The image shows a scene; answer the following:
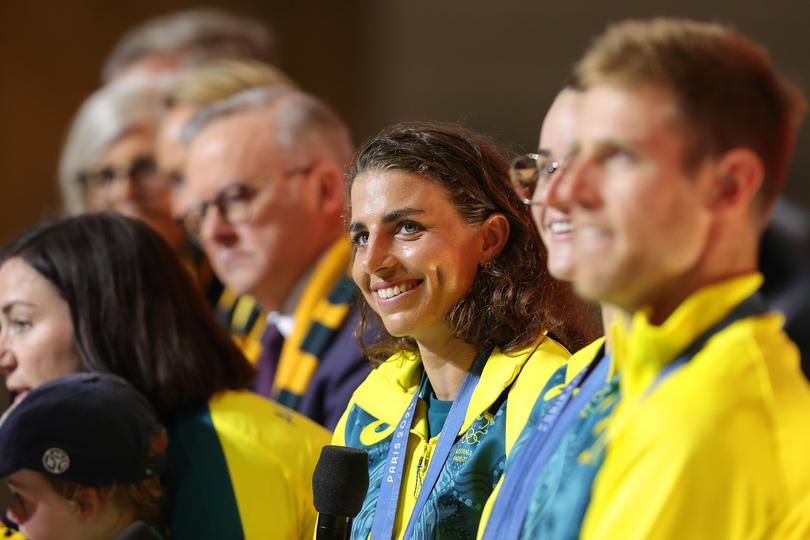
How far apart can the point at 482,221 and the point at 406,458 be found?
0.42 metres

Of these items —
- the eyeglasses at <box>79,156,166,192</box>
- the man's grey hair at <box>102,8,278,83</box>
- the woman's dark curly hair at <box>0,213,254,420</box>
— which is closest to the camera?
the woman's dark curly hair at <box>0,213,254,420</box>

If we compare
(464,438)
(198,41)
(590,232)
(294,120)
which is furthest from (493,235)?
(198,41)

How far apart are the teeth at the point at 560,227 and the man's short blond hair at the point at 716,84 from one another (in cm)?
19

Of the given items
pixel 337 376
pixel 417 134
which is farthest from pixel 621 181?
pixel 337 376

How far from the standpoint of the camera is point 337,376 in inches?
124

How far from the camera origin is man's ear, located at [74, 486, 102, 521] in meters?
2.32

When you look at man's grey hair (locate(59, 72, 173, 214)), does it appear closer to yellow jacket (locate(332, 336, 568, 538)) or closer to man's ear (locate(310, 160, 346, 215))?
man's ear (locate(310, 160, 346, 215))

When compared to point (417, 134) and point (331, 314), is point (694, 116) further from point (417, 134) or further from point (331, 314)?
point (331, 314)

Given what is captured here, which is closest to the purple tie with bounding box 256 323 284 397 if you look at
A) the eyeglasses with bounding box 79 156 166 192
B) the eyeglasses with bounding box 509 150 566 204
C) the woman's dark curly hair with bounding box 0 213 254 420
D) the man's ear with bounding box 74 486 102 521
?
the woman's dark curly hair with bounding box 0 213 254 420

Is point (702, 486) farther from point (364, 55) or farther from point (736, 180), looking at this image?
point (364, 55)

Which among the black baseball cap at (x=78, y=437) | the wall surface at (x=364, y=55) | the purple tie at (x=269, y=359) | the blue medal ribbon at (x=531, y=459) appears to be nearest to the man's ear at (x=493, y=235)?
the blue medal ribbon at (x=531, y=459)

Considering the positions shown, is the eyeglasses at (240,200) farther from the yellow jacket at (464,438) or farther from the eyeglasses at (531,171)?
the eyeglasses at (531,171)

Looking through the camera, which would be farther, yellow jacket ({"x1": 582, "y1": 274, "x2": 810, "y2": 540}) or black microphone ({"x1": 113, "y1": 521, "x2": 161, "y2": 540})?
black microphone ({"x1": 113, "y1": 521, "x2": 161, "y2": 540})

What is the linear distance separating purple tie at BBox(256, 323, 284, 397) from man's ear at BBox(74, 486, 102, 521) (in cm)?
130
